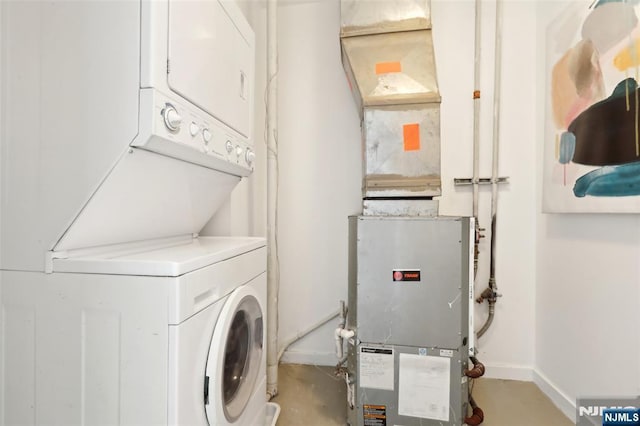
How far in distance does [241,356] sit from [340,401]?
3.05ft

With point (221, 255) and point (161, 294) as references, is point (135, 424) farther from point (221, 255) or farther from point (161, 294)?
point (221, 255)

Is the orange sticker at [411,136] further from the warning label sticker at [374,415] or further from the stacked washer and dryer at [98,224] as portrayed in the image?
the warning label sticker at [374,415]

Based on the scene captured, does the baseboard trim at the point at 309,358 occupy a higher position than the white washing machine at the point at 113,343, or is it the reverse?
the white washing machine at the point at 113,343

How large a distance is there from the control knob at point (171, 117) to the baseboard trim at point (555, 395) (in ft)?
7.78

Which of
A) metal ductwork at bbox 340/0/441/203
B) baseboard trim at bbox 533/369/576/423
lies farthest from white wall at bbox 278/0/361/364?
baseboard trim at bbox 533/369/576/423

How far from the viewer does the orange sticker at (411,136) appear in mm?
1611

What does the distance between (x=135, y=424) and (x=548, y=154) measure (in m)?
2.41

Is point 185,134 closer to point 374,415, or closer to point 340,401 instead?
point 374,415

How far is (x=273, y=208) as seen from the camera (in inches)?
79.8

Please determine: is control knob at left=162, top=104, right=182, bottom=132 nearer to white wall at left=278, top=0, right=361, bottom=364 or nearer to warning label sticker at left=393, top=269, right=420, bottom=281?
warning label sticker at left=393, top=269, right=420, bottom=281

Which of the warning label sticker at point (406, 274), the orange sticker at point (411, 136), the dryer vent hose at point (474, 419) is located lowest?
the dryer vent hose at point (474, 419)

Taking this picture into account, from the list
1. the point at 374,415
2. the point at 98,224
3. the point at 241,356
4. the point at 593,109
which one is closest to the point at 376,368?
the point at 374,415

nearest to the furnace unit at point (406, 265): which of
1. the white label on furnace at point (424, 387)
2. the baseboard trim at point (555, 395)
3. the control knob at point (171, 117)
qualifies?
the white label on furnace at point (424, 387)

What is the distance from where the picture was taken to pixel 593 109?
4.93 ft
